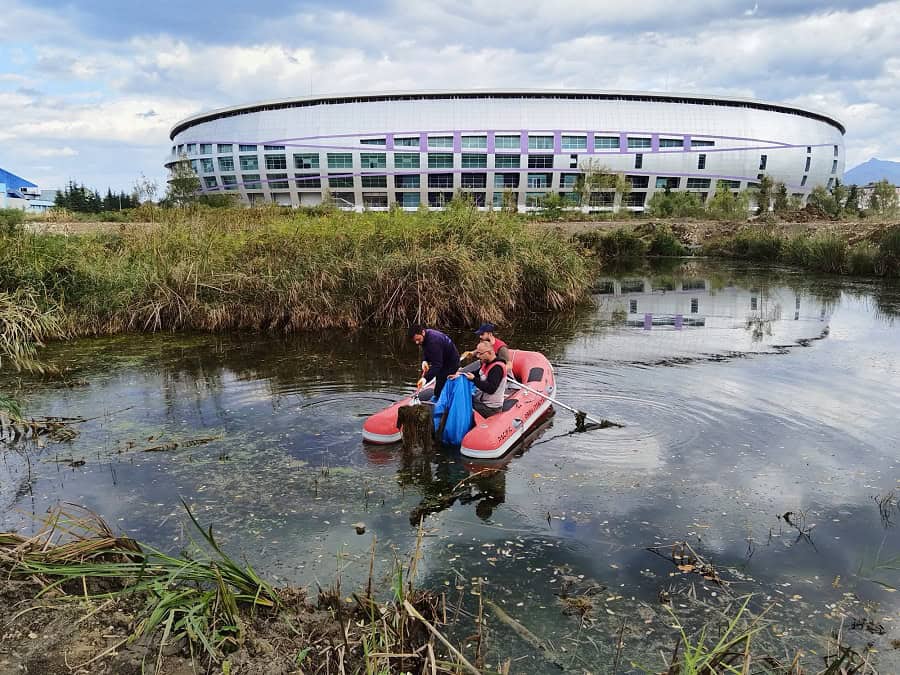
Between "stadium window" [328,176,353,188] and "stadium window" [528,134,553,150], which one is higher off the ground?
"stadium window" [528,134,553,150]

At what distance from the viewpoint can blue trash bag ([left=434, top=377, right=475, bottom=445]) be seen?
736cm

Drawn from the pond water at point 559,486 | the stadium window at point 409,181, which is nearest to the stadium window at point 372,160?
the stadium window at point 409,181

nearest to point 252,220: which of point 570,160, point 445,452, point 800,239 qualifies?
point 445,452

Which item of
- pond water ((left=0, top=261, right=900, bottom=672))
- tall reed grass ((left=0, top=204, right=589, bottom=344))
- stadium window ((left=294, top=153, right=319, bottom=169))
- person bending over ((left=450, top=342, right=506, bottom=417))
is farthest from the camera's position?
stadium window ((left=294, top=153, right=319, bottom=169))

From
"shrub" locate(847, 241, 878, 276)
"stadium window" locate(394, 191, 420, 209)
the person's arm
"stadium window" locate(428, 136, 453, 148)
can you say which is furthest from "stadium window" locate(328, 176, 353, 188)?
the person's arm

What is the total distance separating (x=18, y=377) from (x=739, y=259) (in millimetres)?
30900

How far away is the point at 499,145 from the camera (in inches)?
2928

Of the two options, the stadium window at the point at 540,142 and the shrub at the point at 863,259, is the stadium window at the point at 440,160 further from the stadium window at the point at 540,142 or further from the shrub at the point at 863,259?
the shrub at the point at 863,259

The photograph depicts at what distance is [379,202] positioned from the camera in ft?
260

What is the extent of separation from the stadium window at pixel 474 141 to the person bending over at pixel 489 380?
70172 millimetres

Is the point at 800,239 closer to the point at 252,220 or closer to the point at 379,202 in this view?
the point at 252,220

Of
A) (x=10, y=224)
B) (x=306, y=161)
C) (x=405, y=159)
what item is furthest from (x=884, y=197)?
(x=10, y=224)

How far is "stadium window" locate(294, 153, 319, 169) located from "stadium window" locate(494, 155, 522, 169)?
860 inches

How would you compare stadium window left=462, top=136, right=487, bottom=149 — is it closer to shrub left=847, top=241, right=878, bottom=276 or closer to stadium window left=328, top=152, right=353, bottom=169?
stadium window left=328, top=152, right=353, bottom=169
